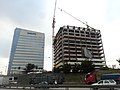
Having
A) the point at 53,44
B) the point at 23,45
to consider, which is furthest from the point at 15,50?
the point at 53,44

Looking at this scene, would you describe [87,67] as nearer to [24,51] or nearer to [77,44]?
[77,44]

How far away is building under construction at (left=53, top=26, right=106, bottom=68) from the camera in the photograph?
120 m

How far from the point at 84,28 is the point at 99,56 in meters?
24.5

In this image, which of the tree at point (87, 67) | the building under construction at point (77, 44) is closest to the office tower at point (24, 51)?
the building under construction at point (77, 44)

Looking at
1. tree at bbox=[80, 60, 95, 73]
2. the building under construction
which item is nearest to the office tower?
the building under construction

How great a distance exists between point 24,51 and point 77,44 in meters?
53.5

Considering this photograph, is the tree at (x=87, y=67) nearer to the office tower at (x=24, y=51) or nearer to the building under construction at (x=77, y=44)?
the building under construction at (x=77, y=44)

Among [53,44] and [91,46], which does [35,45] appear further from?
[91,46]

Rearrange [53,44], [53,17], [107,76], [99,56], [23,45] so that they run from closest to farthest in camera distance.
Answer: [107,76] → [53,17] → [99,56] → [53,44] → [23,45]

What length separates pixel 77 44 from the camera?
417ft

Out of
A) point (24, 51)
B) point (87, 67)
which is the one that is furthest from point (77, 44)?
point (24, 51)

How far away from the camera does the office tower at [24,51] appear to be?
501 ft

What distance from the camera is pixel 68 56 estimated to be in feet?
392

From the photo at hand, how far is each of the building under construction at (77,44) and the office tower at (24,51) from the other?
2951 centimetres
